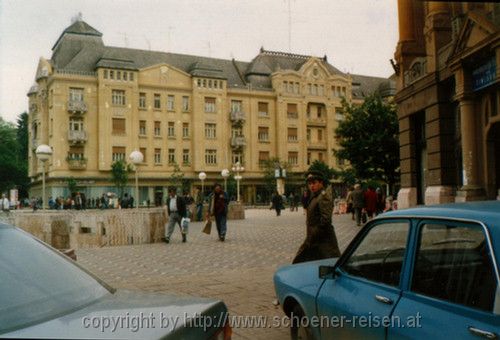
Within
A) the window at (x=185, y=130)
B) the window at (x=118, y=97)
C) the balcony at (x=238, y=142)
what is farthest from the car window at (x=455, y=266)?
the balcony at (x=238, y=142)

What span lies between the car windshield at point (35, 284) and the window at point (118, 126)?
58.8 m

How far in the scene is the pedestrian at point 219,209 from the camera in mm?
17094

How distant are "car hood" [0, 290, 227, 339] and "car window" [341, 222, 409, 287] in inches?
46.6

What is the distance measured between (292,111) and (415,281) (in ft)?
226

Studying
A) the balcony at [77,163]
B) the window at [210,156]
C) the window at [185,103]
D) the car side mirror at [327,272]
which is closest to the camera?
the car side mirror at [327,272]

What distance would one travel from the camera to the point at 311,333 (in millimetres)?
4105

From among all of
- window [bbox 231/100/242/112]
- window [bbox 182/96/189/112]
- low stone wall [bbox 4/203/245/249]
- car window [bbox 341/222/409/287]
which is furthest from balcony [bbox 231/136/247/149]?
car window [bbox 341/222/409/287]

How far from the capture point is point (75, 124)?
58.7 meters

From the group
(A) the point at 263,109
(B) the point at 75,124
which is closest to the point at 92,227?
(B) the point at 75,124

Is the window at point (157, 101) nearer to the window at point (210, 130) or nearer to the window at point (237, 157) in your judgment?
the window at point (210, 130)

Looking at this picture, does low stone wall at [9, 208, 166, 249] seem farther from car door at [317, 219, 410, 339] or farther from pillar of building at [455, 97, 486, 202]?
car door at [317, 219, 410, 339]

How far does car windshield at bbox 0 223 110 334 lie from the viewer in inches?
99.3

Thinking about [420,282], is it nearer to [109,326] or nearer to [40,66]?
[109,326]

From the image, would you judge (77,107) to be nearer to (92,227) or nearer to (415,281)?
(92,227)
